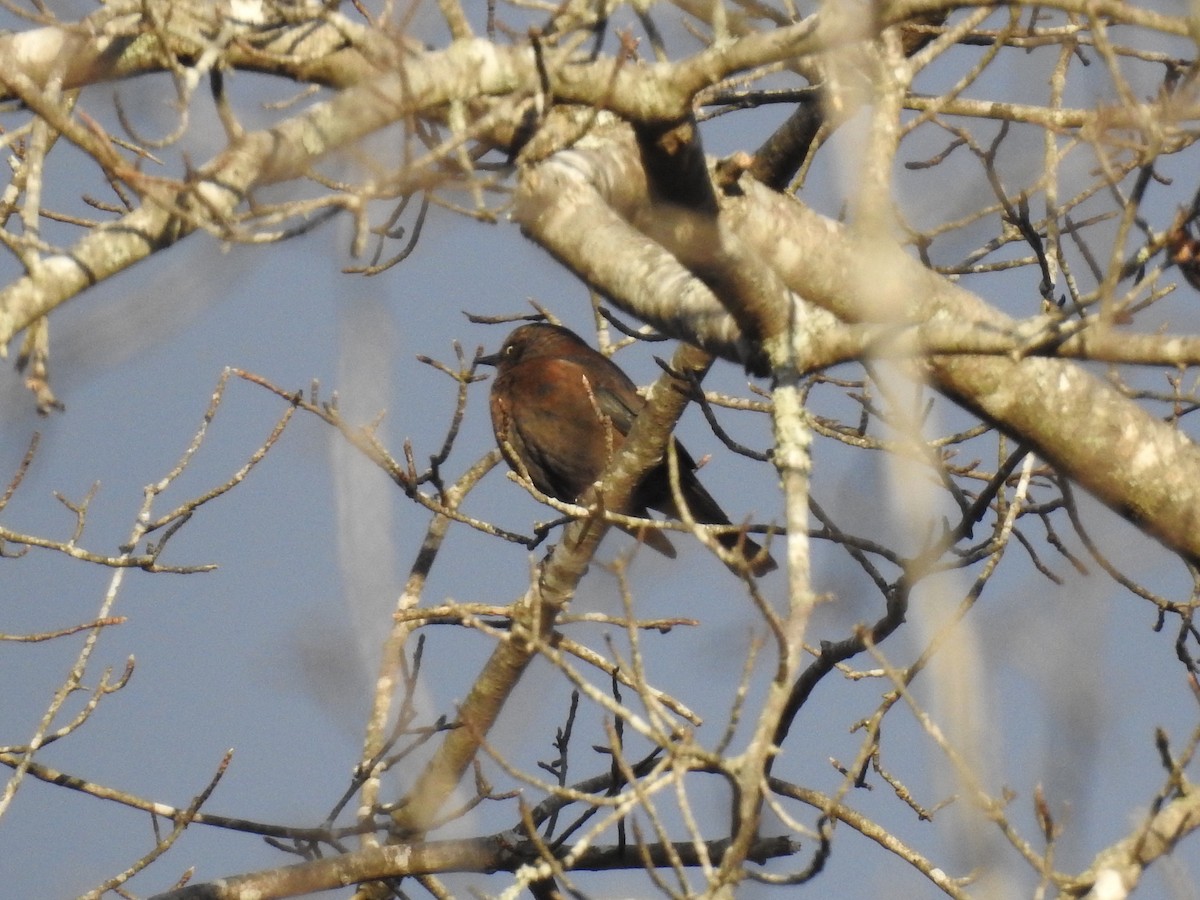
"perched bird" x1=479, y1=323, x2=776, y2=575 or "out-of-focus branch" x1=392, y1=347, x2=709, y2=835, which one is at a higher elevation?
"perched bird" x1=479, y1=323, x2=776, y2=575

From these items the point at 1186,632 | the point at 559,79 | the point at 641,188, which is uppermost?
the point at 641,188

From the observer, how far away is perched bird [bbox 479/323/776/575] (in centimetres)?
660

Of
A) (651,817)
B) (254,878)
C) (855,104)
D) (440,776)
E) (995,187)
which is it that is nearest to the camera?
(651,817)

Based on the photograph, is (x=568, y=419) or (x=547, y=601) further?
(x=568, y=419)

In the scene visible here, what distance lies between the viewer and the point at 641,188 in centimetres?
346

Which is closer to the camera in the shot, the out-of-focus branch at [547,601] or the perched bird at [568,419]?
the out-of-focus branch at [547,601]

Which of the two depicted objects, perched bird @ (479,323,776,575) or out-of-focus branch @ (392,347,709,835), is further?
perched bird @ (479,323,776,575)

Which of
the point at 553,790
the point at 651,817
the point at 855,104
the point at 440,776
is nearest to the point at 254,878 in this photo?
the point at 440,776

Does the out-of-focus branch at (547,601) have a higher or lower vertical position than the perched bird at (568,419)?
lower

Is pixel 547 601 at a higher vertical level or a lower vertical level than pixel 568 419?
lower

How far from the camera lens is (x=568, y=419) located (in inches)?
263

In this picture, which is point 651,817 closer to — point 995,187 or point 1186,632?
point 995,187

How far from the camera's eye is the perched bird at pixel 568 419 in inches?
260

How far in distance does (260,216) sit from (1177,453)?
2.02 meters
